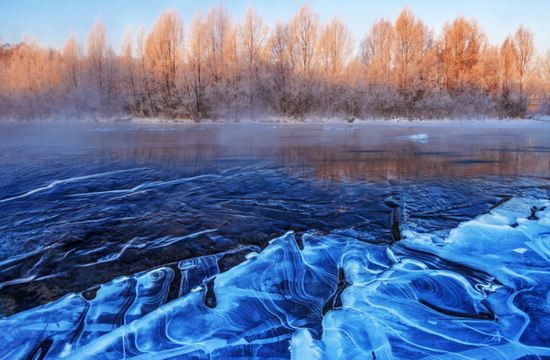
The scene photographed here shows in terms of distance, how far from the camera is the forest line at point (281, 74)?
23.8 meters

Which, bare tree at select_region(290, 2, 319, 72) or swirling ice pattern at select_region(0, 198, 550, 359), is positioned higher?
bare tree at select_region(290, 2, 319, 72)

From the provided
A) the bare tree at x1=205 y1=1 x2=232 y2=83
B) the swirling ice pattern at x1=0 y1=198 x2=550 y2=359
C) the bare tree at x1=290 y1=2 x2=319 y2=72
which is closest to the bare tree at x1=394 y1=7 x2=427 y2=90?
the bare tree at x1=290 y1=2 x2=319 y2=72

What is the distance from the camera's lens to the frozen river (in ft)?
3.48

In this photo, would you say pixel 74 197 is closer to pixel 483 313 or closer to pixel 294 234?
pixel 294 234

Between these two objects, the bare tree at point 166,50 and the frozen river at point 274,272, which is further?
the bare tree at point 166,50

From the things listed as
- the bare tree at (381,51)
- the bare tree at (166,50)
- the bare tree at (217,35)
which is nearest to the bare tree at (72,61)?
the bare tree at (166,50)

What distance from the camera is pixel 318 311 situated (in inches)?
48.5

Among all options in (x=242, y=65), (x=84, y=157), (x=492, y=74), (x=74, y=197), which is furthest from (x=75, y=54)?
(x=492, y=74)

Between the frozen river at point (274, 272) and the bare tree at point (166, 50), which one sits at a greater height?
the bare tree at point (166, 50)

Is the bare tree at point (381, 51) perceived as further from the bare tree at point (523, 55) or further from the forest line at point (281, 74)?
the bare tree at point (523, 55)

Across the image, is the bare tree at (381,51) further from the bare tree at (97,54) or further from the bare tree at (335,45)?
the bare tree at (97,54)

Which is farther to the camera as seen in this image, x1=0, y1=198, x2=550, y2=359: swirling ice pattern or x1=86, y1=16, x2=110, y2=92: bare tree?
x1=86, y1=16, x2=110, y2=92: bare tree

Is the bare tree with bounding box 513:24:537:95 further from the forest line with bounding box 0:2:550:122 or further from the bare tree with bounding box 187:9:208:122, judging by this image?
the bare tree with bounding box 187:9:208:122

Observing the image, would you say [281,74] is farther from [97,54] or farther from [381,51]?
[97,54]
